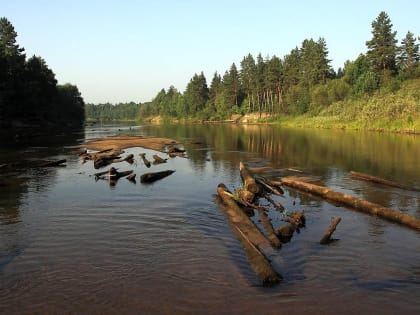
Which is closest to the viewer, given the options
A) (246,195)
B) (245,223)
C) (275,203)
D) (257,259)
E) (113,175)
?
(257,259)

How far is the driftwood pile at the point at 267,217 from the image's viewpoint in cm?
1221

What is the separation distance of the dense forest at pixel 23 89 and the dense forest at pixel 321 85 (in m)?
77.9

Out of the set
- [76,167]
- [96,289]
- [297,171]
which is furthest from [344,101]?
[96,289]

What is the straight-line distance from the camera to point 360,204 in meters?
18.8

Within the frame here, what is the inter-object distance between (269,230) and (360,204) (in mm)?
6444

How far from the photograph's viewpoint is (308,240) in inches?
570

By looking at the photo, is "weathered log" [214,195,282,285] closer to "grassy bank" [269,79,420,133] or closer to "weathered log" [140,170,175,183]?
"weathered log" [140,170,175,183]

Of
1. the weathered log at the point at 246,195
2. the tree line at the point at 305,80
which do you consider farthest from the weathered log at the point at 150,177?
the tree line at the point at 305,80

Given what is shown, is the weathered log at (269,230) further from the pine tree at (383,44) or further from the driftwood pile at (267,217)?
the pine tree at (383,44)

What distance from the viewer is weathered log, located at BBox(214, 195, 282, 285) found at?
10.8 metres

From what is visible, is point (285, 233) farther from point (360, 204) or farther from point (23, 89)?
point (23, 89)

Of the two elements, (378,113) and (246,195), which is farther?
(378,113)

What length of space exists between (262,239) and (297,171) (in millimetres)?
17854

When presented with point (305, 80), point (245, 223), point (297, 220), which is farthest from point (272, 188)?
point (305, 80)
